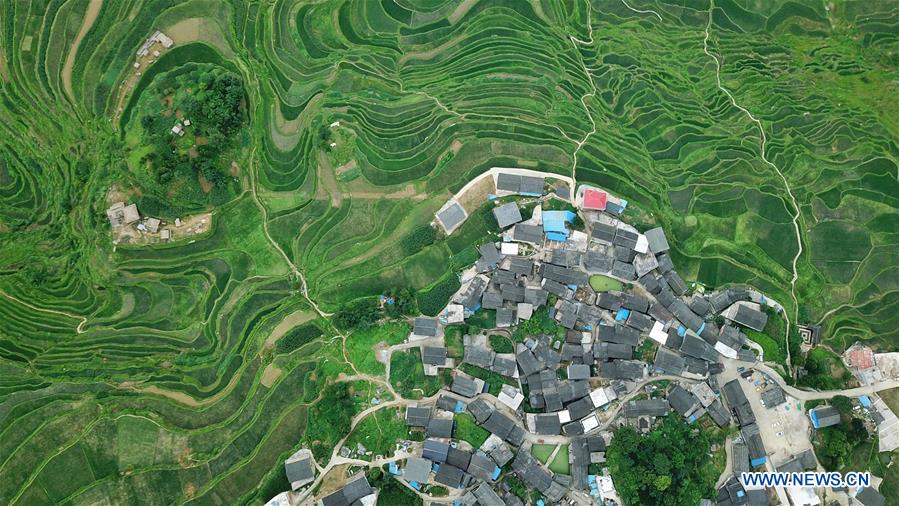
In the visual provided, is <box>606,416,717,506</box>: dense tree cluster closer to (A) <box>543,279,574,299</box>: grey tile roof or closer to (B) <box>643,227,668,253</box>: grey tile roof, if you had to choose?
(A) <box>543,279,574,299</box>: grey tile roof

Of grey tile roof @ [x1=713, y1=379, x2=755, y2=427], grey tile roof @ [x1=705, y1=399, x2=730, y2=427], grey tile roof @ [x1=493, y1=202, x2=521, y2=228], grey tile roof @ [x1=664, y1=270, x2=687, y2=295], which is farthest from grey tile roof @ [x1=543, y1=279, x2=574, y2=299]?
grey tile roof @ [x1=713, y1=379, x2=755, y2=427]

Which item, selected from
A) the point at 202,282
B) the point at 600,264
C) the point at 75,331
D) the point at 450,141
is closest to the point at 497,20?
the point at 450,141

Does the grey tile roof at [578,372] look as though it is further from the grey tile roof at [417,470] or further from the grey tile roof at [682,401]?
the grey tile roof at [417,470]

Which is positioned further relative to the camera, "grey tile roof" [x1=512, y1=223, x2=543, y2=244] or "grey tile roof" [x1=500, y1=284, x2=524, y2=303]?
"grey tile roof" [x1=512, y1=223, x2=543, y2=244]

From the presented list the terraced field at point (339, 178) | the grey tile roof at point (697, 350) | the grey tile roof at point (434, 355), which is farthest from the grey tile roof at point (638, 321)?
the grey tile roof at point (434, 355)

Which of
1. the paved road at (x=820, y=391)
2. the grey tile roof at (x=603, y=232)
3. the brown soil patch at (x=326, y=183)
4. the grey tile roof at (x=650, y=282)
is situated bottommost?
the paved road at (x=820, y=391)

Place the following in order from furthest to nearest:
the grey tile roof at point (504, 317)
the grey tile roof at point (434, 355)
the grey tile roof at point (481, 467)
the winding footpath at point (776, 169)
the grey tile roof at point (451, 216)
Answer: the winding footpath at point (776, 169) < the grey tile roof at point (451, 216) < the grey tile roof at point (504, 317) < the grey tile roof at point (434, 355) < the grey tile roof at point (481, 467)
